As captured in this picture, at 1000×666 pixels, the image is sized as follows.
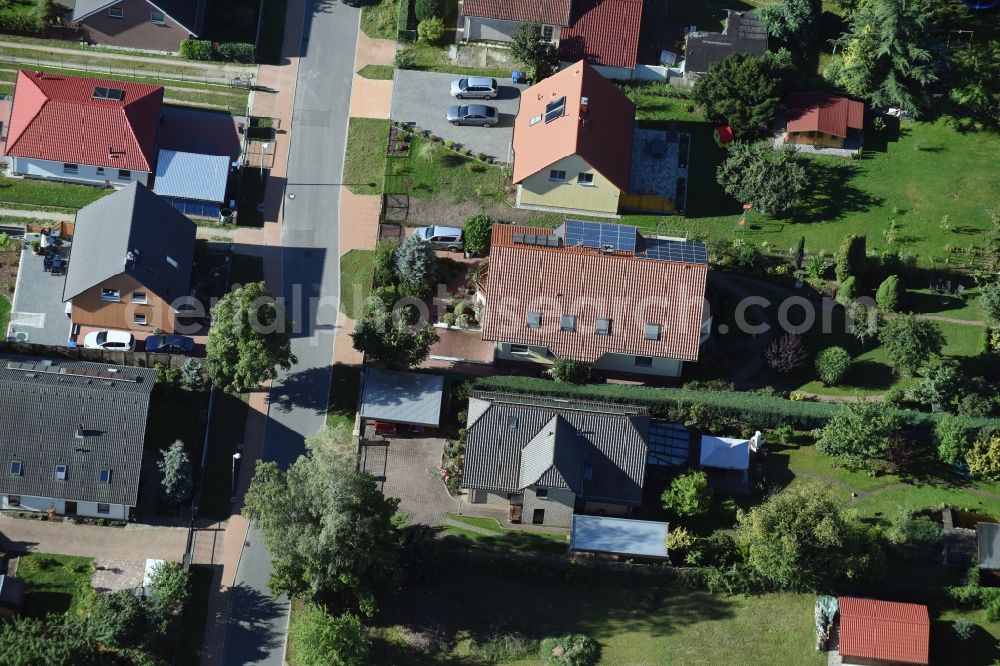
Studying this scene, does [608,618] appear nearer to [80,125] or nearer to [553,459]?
[553,459]

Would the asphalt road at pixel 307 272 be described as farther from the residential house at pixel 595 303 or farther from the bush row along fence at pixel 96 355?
the residential house at pixel 595 303

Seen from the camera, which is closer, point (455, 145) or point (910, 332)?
point (910, 332)

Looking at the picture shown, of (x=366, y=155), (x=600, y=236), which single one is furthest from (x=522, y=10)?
(x=600, y=236)

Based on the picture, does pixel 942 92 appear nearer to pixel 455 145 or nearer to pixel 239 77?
pixel 455 145

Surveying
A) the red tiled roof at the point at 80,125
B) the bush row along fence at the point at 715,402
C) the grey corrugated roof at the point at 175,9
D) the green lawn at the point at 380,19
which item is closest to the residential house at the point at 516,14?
the green lawn at the point at 380,19

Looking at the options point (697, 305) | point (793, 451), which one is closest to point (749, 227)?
point (697, 305)

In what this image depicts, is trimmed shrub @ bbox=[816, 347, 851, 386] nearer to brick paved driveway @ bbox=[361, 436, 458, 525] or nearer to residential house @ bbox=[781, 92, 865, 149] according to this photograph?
residential house @ bbox=[781, 92, 865, 149]
